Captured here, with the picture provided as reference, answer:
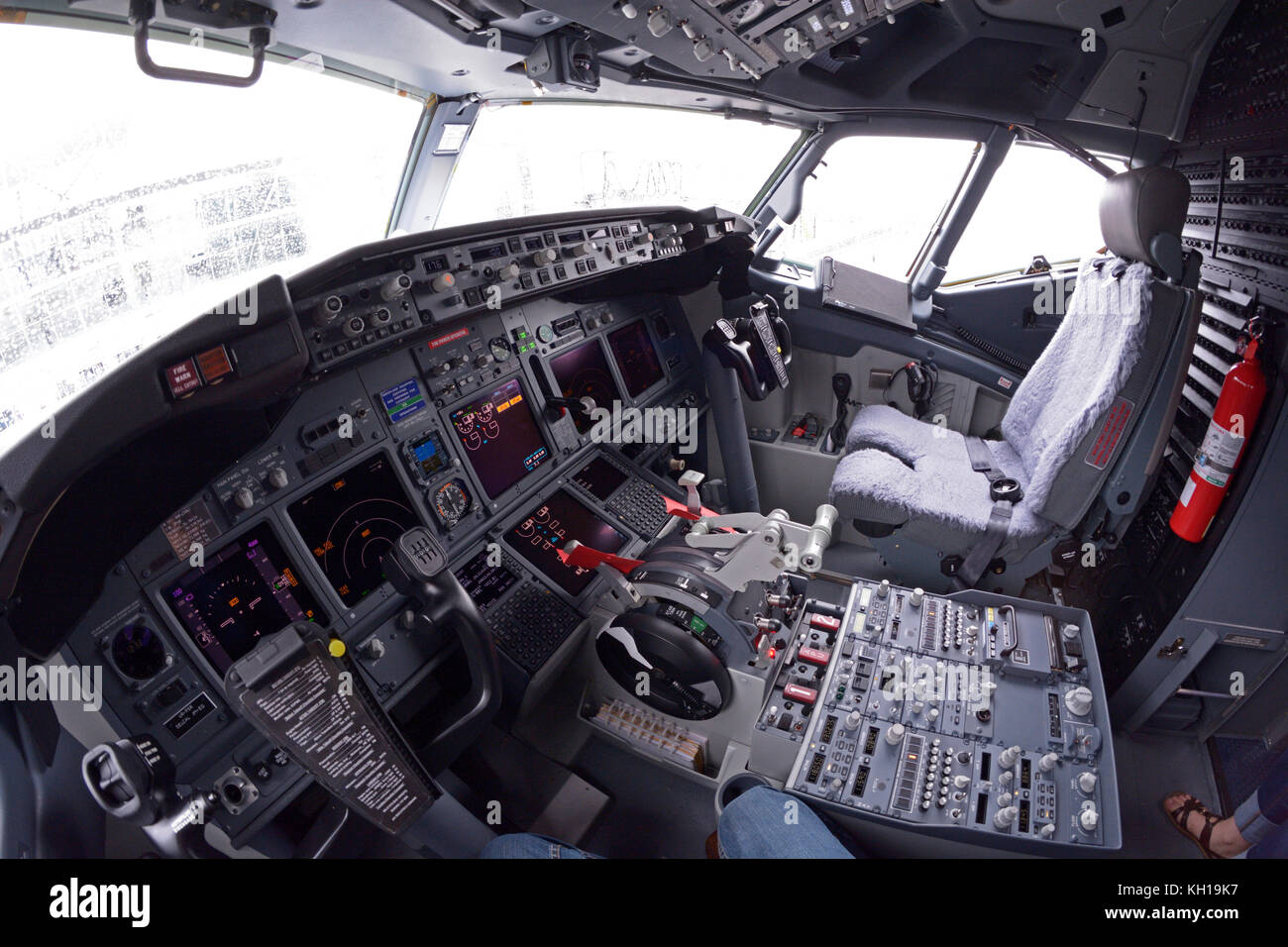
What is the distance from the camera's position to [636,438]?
279 centimetres

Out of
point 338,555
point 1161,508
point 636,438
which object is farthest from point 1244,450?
point 338,555

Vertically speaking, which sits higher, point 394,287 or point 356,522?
point 394,287

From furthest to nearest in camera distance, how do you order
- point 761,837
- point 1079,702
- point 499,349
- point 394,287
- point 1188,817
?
point 499,349
point 1188,817
point 394,287
point 1079,702
point 761,837

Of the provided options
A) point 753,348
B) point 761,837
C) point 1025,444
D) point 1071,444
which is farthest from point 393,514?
point 1025,444

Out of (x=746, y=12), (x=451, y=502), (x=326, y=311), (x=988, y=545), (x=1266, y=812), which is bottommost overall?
(x=1266, y=812)

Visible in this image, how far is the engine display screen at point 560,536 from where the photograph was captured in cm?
216

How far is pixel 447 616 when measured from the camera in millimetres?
1667

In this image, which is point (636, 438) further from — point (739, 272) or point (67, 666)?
point (67, 666)

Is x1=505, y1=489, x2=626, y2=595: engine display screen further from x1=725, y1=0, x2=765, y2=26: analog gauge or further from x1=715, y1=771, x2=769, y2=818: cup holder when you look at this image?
x1=725, y1=0, x2=765, y2=26: analog gauge

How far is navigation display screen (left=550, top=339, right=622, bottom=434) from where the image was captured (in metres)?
2.54

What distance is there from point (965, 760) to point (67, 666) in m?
1.89

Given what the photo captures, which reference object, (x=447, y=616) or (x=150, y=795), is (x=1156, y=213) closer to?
(x=447, y=616)

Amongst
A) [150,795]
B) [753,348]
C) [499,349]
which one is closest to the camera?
[150,795]

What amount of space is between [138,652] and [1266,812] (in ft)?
8.48
